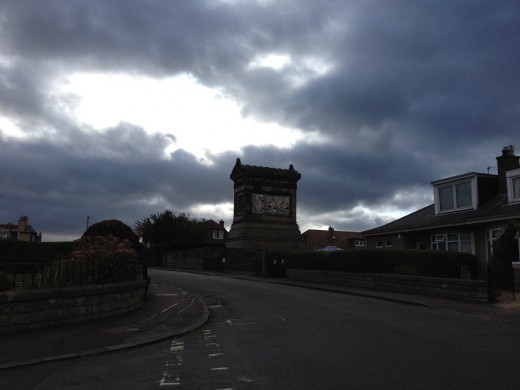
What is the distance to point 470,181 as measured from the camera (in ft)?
94.2

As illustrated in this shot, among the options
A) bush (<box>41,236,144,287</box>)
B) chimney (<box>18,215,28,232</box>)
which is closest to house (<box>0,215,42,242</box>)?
chimney (<box>18,215,28,232</box>)

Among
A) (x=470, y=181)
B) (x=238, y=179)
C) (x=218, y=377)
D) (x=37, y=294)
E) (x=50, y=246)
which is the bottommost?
(x=218, y=377)

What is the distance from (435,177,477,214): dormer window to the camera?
94.0ft

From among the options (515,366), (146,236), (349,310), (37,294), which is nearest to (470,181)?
(349,310)

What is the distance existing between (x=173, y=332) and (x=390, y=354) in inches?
192

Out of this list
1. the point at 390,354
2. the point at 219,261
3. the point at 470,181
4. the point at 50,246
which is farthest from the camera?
the point at 219,261

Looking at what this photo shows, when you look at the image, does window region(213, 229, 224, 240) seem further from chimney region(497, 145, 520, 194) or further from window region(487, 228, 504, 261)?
window region(487, 228, 504, 261)

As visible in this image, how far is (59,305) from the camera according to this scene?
10945mm

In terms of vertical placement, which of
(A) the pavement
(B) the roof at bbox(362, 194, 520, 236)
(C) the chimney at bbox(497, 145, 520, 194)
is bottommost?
(A) the pavement

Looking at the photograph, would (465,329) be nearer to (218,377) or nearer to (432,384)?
(432,384)

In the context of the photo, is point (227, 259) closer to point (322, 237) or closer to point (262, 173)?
point (262, 173)

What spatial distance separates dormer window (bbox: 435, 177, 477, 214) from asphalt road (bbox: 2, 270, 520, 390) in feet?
55.3

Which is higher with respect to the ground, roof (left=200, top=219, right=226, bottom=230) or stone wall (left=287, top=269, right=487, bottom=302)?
roof (left=200, top=219, right=226, bottom=230)

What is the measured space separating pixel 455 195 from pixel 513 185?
4441mm
